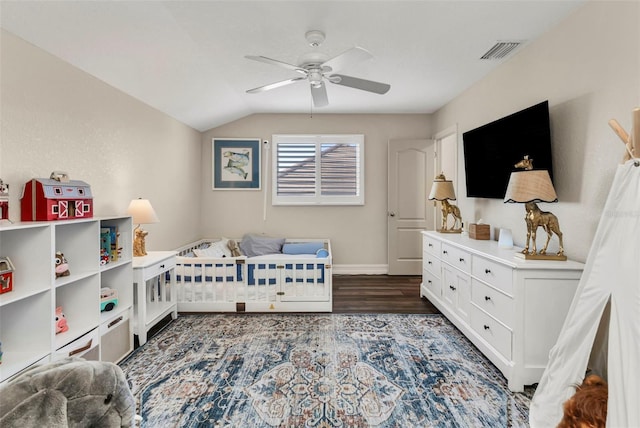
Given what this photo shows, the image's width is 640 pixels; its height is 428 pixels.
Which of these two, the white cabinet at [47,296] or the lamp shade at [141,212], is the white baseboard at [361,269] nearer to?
the lamp shade at [141,212]

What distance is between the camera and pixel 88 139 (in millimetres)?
2531

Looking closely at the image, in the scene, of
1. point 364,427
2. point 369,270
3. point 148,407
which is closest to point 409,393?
point 364,427

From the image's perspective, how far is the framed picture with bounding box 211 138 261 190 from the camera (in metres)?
4.96

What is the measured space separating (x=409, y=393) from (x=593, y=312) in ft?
3.65

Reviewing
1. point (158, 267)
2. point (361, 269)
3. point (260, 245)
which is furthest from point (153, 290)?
point (361, 269)

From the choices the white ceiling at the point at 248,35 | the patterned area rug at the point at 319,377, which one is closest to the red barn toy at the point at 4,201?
the white ceiling at the point at 248,35

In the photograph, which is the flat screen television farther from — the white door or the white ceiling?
the white door

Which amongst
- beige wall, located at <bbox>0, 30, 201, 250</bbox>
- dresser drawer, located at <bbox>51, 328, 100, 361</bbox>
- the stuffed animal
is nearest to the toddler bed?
beige wall, located at <bbox>0, 30, 201, 250</bbox>

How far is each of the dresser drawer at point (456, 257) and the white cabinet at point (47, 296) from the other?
284 cm

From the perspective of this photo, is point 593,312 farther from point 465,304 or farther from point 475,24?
point 475,24

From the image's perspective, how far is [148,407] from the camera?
188 centimetres

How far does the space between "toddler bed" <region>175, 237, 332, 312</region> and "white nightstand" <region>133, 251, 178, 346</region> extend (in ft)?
0.56

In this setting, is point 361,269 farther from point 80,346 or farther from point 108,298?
point 80,346

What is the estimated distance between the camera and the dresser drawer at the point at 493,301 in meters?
2.12
